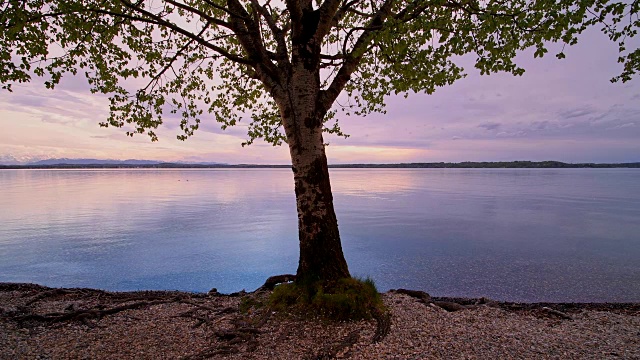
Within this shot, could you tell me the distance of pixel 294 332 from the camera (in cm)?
587

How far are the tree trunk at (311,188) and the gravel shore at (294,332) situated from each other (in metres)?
1.08

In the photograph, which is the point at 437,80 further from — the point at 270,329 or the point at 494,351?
the point at 270,329

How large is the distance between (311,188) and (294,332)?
102 inches

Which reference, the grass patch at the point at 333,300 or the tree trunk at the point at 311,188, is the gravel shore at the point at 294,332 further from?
the tree trunk at the point at 311,188

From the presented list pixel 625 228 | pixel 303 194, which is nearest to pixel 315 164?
pixel 303 194

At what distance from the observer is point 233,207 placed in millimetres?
34812

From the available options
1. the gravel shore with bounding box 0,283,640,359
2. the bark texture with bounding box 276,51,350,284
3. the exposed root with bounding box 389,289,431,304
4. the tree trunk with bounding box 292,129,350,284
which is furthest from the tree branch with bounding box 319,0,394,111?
the exposed root with bounding box 389,289,431,304

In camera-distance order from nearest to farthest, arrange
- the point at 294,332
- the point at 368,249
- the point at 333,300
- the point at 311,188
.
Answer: the point at 294,332 → the point at 333,300 → the point at 311,188 → the point at 368,249

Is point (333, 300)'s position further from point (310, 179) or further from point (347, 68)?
point (347, 68)

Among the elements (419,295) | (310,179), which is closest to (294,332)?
(310,179)

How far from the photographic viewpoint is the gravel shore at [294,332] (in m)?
5.25

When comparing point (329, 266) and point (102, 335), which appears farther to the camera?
Answer: point (329, 266)

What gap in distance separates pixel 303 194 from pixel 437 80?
395cm

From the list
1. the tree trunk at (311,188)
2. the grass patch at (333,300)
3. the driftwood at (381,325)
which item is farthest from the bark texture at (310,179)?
the driftwood at (381,325)
